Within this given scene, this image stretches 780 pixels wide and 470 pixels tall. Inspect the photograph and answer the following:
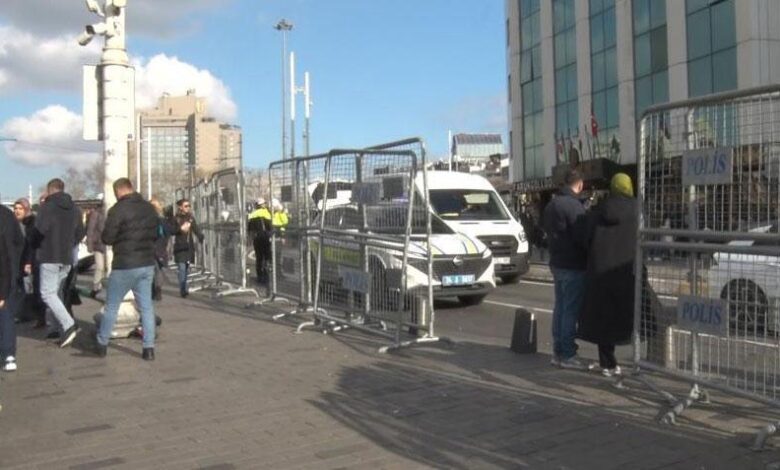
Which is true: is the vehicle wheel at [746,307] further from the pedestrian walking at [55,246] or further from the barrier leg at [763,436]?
the pedestrian walking at [55,246]

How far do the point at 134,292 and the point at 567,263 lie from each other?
4.36 meters

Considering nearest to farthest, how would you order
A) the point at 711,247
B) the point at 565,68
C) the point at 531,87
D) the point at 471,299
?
1. the point at 711,247
2. the point at 471,299
3. the point at 565,68
4. the point at 531,87

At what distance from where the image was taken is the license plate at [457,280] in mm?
12883

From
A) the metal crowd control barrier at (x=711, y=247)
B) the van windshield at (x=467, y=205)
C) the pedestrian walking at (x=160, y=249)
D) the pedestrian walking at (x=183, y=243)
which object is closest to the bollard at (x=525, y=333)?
the metal crowd control barrier at (x=711, y=247)

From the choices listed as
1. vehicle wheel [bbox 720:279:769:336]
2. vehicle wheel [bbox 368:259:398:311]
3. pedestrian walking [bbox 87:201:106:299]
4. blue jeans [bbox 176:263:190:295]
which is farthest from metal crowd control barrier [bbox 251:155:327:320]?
vehicle wheel [bbox 720:279:769:336]

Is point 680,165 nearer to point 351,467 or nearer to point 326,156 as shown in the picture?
point 351,467

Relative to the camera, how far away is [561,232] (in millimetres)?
7750

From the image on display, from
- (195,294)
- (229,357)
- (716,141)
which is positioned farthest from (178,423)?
(195,294)

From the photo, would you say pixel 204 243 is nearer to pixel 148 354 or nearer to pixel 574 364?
pixel 148 354

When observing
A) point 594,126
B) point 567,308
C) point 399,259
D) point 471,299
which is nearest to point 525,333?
point 567,308

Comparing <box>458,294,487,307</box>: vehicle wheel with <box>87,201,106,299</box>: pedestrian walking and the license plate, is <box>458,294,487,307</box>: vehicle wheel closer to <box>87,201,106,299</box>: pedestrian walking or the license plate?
the license plate

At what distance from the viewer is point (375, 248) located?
9.77 metres

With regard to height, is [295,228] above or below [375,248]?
above

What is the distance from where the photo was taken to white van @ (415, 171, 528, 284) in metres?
16.8
